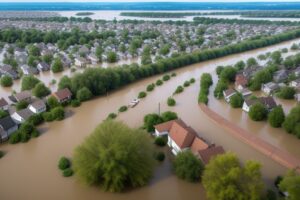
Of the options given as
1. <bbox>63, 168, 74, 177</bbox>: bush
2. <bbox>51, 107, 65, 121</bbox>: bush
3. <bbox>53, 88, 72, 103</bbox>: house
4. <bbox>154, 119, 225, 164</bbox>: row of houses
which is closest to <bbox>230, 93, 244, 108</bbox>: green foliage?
<bbox>154, 119, 225, 164</bbox>: row of houses

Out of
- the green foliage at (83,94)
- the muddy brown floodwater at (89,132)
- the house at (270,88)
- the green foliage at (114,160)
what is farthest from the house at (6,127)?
the house at (270,88)

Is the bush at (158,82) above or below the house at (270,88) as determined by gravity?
below

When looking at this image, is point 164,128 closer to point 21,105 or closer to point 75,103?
point 75,103

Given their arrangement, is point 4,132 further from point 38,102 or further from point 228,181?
point 228,181

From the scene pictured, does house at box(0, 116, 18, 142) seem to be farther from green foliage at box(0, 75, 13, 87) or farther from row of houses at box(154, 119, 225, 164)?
green foliage at box(0, 75, 13, 87)

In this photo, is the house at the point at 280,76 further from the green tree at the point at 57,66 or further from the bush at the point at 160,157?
the green tree at the point at 57,66

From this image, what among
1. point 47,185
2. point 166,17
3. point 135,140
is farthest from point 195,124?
point 166,17
